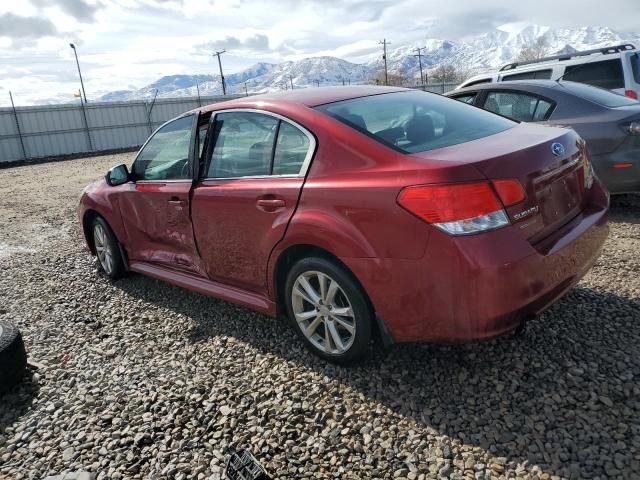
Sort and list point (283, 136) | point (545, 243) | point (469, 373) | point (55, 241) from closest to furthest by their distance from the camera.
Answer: point (545, 243) → point (469, 373) → point (283, 136) → point (55, 241)

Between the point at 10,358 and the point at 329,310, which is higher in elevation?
the point at 329,310

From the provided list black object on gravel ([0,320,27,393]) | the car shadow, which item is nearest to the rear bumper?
the car shadow

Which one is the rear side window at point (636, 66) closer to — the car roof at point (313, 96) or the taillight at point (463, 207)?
the car roof at point (313, 96)

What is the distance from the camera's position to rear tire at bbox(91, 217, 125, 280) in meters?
4.73

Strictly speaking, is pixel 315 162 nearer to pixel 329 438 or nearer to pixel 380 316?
pixel 380 316

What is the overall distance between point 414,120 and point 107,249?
3.22m

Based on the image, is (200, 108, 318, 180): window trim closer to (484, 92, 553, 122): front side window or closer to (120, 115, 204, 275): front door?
(120, 115, 204, 275): front door

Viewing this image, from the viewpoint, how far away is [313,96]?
324 centimetres

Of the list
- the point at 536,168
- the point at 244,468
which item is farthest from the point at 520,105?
the point at 244,468

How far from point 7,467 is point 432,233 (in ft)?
7.64

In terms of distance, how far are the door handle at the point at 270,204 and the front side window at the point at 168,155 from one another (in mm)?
886

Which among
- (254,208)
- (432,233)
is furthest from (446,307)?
(254,208)

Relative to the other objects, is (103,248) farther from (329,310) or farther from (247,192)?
(329,310)

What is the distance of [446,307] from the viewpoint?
7.73ft
